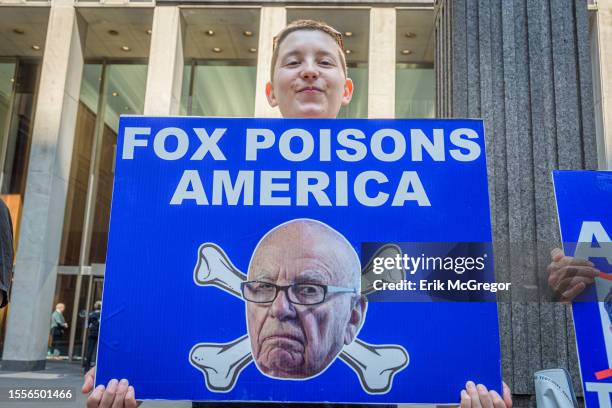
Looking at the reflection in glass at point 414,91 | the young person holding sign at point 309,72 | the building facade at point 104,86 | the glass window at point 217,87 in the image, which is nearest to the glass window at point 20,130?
the building facade at point 104,86

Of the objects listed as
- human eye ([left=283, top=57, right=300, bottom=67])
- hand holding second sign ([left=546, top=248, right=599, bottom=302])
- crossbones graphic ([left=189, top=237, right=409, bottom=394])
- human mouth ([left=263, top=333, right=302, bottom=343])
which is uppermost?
human eye ([left=283, top=57, right=300, bottom=67])

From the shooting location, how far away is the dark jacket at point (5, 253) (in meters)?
2.20

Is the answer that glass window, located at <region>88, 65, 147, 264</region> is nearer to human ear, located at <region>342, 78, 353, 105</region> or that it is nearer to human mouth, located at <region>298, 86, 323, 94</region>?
human ear, located at <region>342, 78, 353, 105</region>

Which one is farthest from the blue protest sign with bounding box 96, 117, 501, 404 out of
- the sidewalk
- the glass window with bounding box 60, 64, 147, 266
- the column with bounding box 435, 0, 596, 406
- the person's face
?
the glass window with bounding box 60, 64, 147, 266

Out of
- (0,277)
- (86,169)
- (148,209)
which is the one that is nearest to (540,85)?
(148,209)

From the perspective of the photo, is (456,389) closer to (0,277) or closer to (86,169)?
(0,277)

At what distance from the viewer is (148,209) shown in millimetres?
1785

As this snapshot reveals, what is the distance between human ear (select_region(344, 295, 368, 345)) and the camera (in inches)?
65.7

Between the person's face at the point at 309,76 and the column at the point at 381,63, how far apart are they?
9657 mm

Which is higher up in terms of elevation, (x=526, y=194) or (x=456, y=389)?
(x=526, y=194)

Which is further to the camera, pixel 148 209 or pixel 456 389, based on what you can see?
pixel 148 209

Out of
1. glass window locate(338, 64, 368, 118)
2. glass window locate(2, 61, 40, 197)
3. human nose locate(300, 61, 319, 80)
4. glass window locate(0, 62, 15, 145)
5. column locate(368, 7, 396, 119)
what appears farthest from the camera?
glass window locate(0, 62, 15, 145)

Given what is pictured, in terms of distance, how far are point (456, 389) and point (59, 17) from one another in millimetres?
13705

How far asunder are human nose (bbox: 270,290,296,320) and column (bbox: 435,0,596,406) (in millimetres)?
1369
